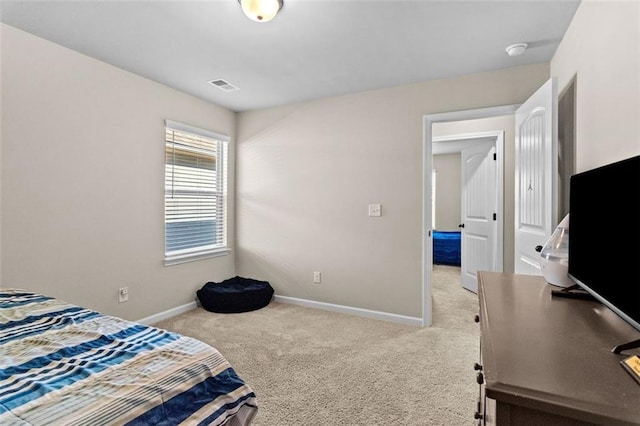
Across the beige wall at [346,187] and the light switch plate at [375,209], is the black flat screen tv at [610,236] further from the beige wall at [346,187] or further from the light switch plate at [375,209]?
the light switch plate at [375,209]

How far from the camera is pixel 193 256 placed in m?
3.58

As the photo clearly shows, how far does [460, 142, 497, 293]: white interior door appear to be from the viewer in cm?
401

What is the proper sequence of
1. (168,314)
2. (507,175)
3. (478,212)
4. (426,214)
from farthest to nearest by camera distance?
(478,212) → (507,175) → (168,314) → (426,214)

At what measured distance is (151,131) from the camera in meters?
3.13

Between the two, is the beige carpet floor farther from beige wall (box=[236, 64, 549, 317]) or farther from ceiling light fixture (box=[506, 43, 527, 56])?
ceiling light fixture (box=[506, 43, 527, 56])

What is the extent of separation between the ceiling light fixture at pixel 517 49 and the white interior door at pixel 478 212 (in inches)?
66.3

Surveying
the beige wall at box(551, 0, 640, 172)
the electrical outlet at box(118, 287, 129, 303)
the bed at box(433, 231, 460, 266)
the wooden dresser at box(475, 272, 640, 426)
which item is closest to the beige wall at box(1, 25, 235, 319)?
the electrical outlet at box(118, 287, 129, 303)

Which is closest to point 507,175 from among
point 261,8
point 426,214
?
point 426,214

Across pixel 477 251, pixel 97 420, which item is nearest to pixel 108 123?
pixel 97 420

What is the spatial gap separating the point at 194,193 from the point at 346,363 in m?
2.49

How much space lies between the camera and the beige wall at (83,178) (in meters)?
2.25

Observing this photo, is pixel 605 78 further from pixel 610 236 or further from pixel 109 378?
pixel 109 378

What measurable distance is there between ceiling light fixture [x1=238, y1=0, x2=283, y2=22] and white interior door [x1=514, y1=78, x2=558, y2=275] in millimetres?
1768

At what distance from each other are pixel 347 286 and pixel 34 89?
3.16 m
